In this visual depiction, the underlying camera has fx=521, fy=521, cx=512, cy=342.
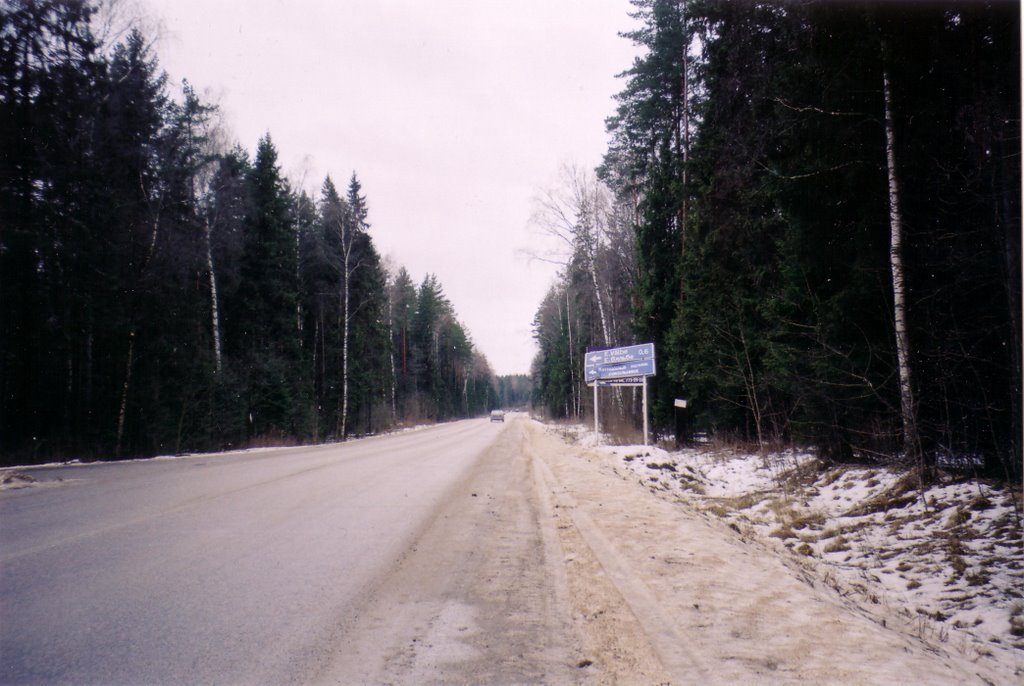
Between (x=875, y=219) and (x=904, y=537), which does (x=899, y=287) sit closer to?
(x=875, y=219)

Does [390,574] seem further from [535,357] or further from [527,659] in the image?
[535,357]

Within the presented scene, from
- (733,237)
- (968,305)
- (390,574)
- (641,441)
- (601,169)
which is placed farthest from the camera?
(601,169)

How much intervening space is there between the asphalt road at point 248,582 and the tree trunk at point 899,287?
5.54m

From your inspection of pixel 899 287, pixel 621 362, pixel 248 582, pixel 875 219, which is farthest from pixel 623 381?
pixel 248 582

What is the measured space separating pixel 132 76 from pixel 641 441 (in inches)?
874

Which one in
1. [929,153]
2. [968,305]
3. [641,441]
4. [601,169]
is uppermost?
[601,169]

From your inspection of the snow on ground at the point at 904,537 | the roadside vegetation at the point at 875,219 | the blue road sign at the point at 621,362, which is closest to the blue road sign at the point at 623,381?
the blue road sign at the point at 621,362

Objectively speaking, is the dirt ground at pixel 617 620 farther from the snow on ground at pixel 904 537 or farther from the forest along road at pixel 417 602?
the snow on ground at pixel 904 537

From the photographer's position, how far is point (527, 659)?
2.89 meters

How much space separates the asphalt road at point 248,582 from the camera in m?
2.85

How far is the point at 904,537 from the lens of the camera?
6254mm

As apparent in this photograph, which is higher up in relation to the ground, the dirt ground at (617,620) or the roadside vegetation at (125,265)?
the roadside vegetation at (125,265)

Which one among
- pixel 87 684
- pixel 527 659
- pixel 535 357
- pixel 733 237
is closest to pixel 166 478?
pixel 87 684

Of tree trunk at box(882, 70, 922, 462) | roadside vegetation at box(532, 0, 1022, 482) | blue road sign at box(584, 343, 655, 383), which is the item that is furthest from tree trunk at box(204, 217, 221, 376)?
tree trunk at box(882, 70, 922, 462)
